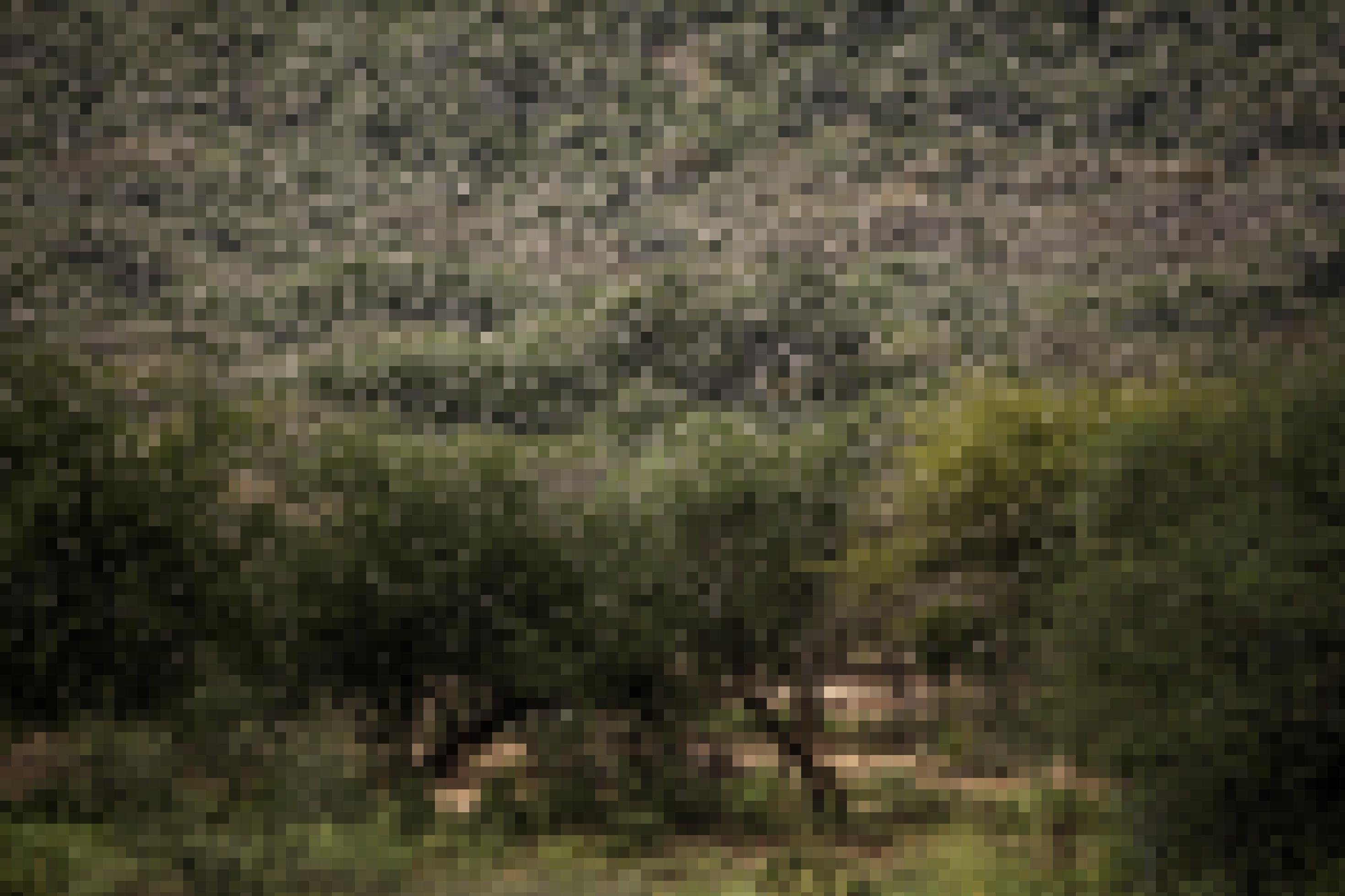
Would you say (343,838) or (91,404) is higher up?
(91,404)

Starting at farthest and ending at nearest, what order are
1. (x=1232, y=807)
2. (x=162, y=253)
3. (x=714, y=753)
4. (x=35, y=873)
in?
(x=714, y=753), (x=162, y=253), (x=1232, y=807), (x=35, y=873)

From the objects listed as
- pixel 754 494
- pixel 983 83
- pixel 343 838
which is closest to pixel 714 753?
pixel 754 494

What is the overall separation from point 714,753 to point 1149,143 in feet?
16.3

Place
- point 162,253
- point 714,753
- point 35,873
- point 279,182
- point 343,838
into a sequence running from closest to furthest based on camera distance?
point 35,873 → point 343,838 → point 162,253 → point 279,182 → point 714,753

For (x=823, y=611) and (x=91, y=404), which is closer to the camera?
(x=91, y=404)

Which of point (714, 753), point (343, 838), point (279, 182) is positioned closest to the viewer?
point (343, 838)

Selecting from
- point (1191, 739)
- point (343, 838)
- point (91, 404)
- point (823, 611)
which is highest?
point (91, 404)

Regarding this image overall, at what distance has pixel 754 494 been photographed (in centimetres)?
712

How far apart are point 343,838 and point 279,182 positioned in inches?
157

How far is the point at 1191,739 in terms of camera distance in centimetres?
532

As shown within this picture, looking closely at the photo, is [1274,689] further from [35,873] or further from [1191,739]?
[35,873]

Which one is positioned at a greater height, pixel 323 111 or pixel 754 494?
pixel 323 111

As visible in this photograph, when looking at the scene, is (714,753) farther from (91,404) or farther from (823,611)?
(91,404)

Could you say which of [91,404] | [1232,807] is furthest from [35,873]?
[1232,807]
